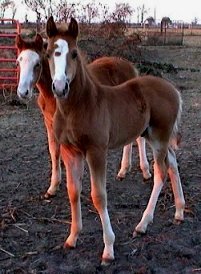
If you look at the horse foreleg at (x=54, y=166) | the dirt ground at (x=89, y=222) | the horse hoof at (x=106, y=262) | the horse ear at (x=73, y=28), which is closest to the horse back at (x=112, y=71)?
the horse foreleg at (x=54, y=166)

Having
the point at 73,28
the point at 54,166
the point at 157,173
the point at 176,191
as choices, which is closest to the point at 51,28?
the point at 73,28

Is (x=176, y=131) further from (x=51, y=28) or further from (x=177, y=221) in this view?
(x=51, y=28)

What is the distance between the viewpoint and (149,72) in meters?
14.9

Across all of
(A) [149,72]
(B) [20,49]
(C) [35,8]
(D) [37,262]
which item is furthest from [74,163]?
(C) [35,8]

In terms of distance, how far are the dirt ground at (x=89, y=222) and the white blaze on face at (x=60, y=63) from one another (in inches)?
56.0

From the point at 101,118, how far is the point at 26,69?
4.09ft

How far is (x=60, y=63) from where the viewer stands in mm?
3510

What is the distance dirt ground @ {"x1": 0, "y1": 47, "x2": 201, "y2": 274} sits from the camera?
3.83 meters

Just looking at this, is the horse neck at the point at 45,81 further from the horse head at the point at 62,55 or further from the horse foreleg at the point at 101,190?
the horse foreleg at the point at 101,190

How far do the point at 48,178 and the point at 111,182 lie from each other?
2.52 feet

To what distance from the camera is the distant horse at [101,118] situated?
366 cm

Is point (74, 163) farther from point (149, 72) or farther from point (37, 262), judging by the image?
point (149, 72)

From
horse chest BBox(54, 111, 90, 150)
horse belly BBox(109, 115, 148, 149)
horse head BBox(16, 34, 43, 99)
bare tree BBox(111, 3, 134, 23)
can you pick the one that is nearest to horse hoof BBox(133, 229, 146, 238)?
horse belly BBox(109, 115, 148, 149)

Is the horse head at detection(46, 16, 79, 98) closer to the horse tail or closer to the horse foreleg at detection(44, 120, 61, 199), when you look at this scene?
the horse tail
